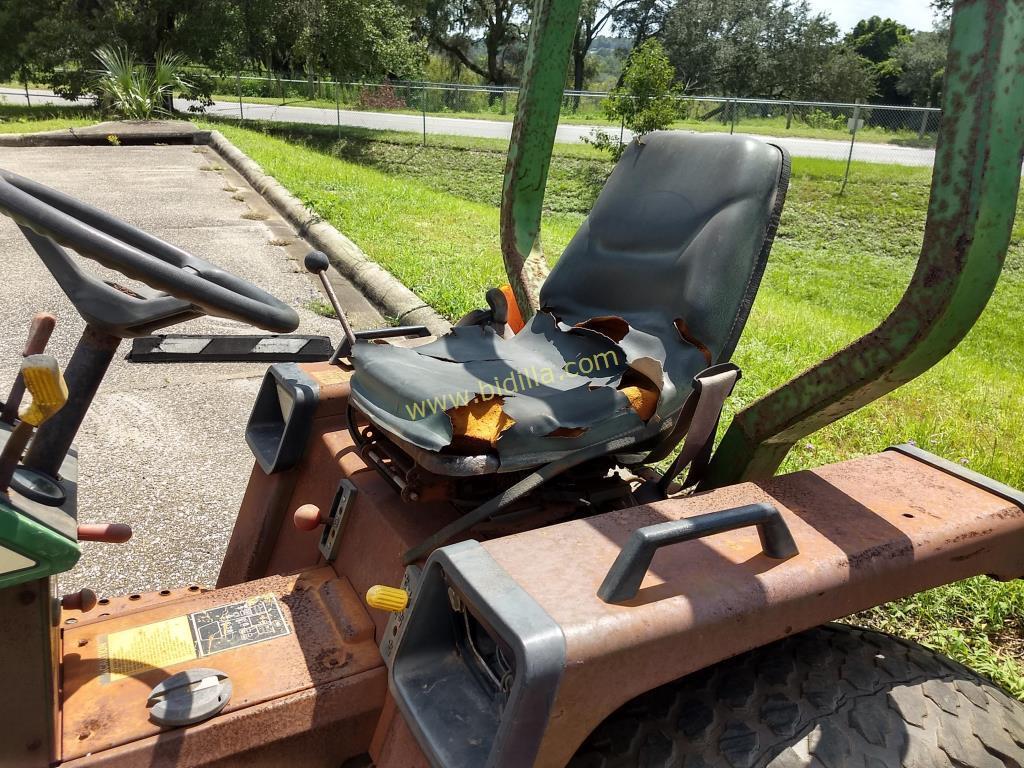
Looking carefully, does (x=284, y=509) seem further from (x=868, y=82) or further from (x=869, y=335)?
(x=868, y=82)

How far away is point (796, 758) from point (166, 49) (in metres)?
20.5

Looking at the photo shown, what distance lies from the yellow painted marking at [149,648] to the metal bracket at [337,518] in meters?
0.30

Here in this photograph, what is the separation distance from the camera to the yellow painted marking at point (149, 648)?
143cm

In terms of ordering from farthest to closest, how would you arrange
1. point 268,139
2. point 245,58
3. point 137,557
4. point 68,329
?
point 245,58
point 268,139
point 68,329
point 137,557

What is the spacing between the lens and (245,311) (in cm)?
129

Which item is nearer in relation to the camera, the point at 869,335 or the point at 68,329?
the point at 869,335

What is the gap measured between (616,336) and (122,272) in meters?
0.99

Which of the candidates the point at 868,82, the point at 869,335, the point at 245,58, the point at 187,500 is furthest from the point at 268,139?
the point at 868,82

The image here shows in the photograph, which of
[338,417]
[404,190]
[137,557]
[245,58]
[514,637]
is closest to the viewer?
[514,637]

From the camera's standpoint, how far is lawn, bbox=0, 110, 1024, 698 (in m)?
2.29

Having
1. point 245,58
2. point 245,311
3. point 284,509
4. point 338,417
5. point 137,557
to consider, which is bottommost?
point 137,557

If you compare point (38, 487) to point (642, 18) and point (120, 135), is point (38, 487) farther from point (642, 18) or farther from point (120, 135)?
point (642, 18)

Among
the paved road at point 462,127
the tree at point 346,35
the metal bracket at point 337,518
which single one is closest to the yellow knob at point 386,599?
the metal bracket at point 337,518

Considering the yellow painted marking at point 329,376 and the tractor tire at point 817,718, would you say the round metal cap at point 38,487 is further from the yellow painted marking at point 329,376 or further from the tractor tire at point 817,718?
the tractor tire at point 817,718
